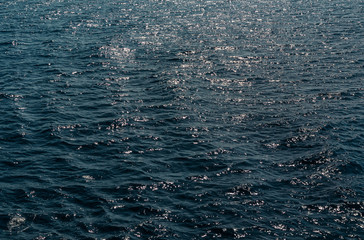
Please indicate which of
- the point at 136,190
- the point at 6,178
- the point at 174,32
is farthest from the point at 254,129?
the point at 174,32

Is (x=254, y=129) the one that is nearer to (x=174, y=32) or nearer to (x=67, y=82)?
(x=67, y=82)

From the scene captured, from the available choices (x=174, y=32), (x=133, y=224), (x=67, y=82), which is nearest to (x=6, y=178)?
(x=133, y=224)

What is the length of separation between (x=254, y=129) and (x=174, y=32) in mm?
44323

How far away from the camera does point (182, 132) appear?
45.5 meters

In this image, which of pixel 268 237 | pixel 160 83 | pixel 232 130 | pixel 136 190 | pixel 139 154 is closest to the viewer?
pixel 268 237

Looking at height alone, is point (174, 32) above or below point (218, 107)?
above

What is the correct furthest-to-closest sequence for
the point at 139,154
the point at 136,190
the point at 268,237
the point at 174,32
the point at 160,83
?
the point at 174,32 → the point at 160,83 → the point at 139,154 → the point at 136,190 → the point at 268,237

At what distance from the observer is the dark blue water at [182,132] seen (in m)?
32.1

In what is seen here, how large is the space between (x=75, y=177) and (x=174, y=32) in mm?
53494

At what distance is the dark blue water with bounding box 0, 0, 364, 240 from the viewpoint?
105 ft

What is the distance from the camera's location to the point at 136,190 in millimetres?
35500

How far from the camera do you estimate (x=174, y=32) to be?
84188 mm

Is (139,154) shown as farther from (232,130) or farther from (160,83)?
(160,83)

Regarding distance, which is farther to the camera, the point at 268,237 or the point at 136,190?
the point at 136,190
